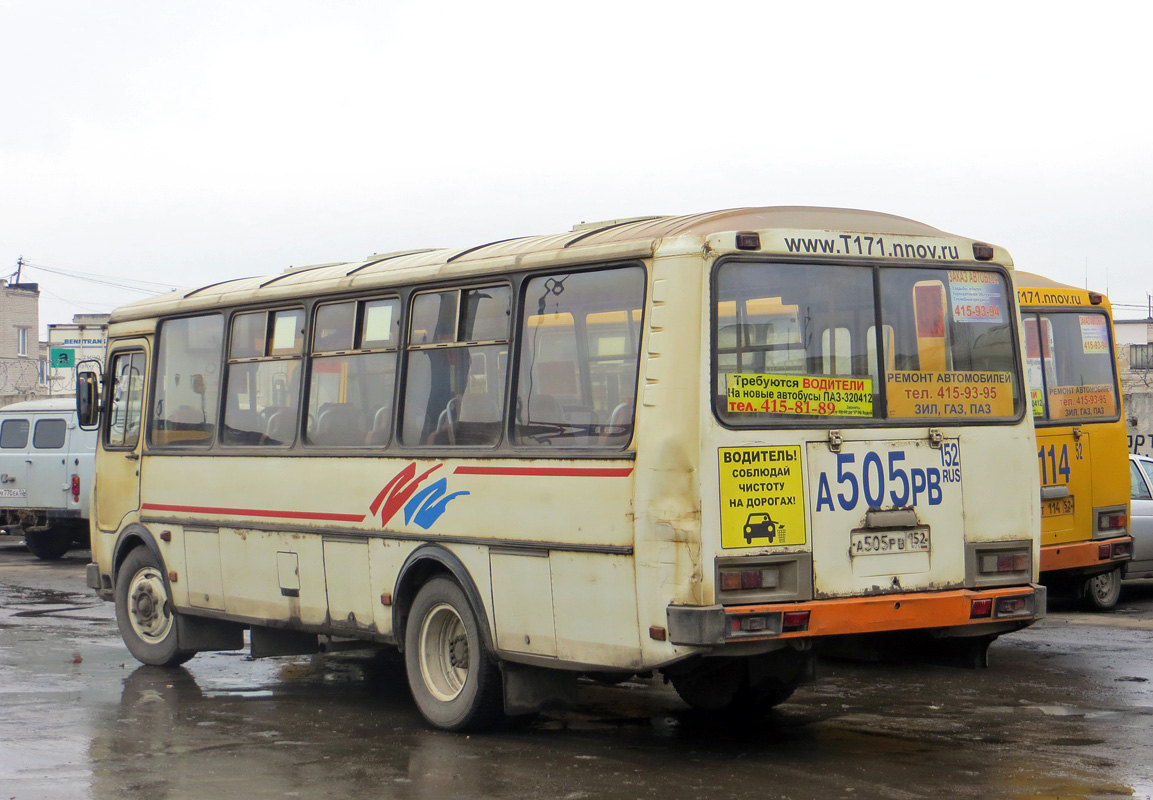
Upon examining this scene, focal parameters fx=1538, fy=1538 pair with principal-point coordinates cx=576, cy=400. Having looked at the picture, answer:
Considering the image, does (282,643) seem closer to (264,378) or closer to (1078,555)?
(264,378)

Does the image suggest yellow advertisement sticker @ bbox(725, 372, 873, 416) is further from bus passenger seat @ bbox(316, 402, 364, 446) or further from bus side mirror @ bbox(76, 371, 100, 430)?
bus side mirror @ bbox(76, 371, 100, 430)

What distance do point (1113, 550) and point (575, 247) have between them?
23.0 feet

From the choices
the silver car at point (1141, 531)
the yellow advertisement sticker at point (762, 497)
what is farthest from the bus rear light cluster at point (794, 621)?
the silver car at point (1141, 531)

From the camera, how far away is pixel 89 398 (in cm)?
1257

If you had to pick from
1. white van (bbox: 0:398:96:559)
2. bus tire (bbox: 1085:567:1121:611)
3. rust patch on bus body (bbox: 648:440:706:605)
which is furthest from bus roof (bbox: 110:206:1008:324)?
white van (bbox: 0:398:96:559)

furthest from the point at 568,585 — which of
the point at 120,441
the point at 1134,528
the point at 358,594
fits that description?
the point at 1134,528

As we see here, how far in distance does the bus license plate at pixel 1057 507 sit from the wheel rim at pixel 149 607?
280 inches

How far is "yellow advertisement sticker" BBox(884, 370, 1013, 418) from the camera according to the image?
801 cm

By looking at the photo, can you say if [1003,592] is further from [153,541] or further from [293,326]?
[153,541]

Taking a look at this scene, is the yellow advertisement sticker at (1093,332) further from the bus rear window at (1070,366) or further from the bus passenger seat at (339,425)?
the bus passenger seat at (339,425)

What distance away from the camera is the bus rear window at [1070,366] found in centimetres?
1349

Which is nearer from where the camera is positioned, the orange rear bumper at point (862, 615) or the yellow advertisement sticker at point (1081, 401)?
the orange rear bumper at point (862, 615)

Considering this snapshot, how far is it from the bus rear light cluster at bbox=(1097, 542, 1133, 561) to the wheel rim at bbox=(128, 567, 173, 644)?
7648 mm

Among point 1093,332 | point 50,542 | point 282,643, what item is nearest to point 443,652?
point 282,643
